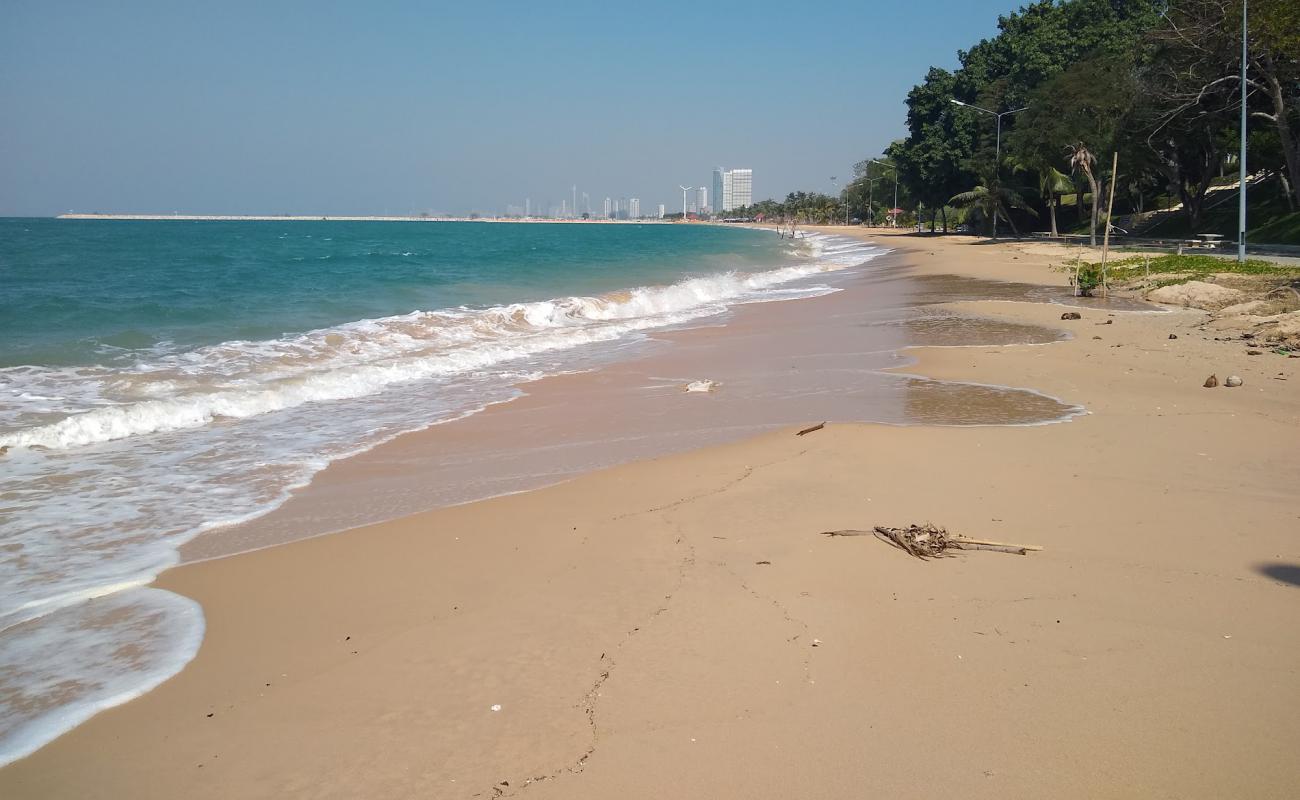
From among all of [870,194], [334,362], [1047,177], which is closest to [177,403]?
[334,362]

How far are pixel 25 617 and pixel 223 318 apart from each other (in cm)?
1605

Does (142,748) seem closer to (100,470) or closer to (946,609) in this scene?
(946,609)

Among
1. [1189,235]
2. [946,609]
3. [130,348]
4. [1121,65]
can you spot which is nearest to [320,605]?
[946,609]

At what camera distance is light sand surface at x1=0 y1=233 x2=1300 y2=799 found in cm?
308

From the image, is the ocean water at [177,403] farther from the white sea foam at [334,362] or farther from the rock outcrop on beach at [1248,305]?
the rock outcrop on beach at [1248,305]

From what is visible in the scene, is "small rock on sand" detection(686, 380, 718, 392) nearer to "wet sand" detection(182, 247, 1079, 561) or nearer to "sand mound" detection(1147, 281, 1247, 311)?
"wet sand" detection(182, 247, 1079, 561)

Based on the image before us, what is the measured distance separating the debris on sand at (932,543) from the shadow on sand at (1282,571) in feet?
3.68

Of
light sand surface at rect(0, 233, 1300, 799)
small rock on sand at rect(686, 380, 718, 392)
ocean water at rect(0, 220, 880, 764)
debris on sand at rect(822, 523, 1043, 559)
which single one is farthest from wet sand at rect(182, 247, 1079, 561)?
debris on sand at rect(822, 523, 1043, 559)

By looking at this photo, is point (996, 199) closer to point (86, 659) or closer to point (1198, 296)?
point (1198, 296)

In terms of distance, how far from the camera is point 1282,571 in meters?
4.52

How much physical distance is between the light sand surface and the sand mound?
10.2 meters

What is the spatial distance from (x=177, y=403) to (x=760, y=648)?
8.33 metres

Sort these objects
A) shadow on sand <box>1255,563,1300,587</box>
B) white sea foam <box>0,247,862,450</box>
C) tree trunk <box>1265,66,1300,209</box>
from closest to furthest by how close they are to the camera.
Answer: shadow on sand <box>1255,563,1300,587</box> → white sea foam <box>0,247,862,450</box> → tree trunk <box>1265,66,1300,209</box>

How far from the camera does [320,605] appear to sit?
183 inches
